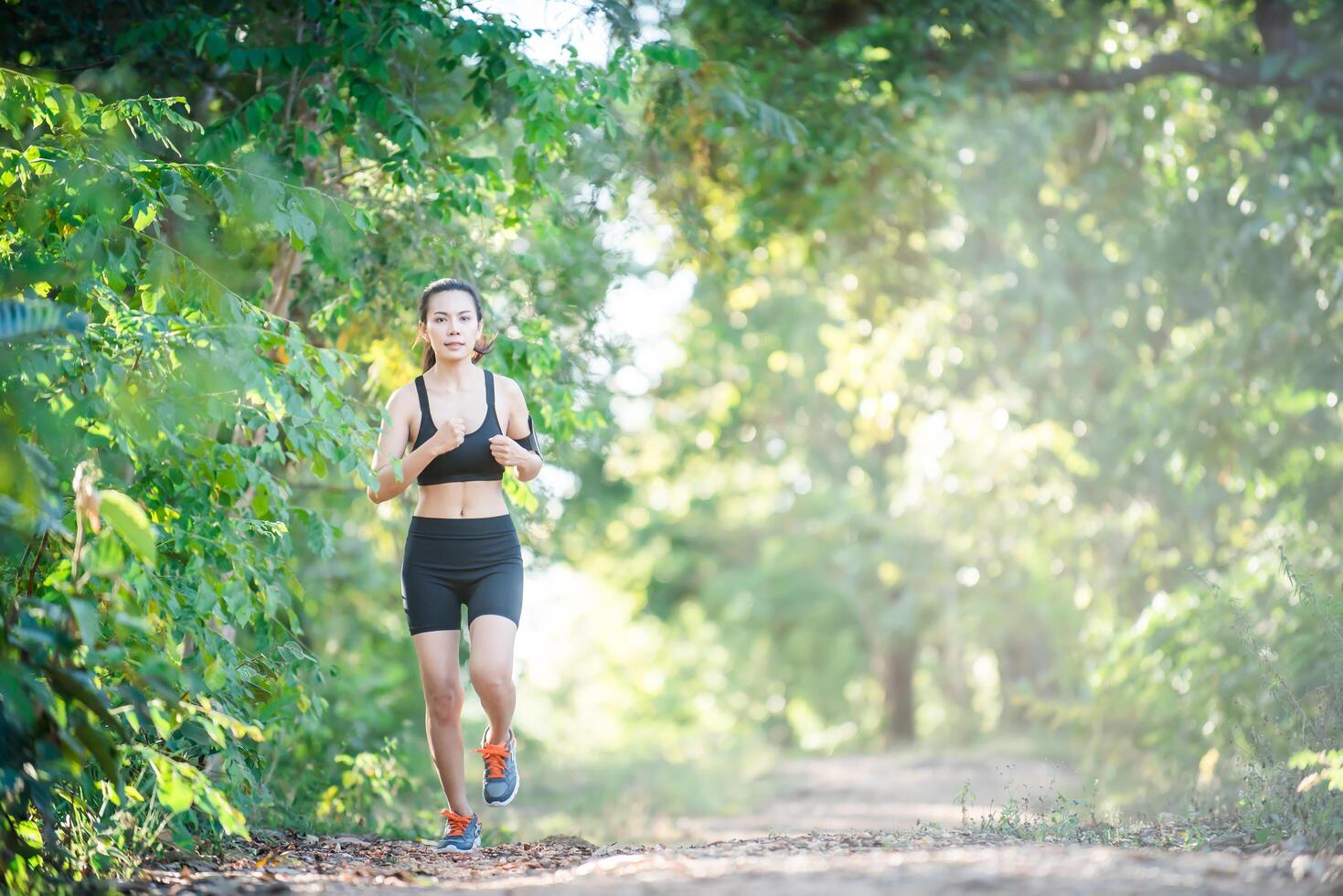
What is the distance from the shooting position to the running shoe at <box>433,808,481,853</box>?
19.2 feet

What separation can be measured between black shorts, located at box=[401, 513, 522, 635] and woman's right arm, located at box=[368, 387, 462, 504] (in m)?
0.24

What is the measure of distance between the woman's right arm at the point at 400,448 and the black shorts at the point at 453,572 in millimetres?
238

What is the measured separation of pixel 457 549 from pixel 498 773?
100cm

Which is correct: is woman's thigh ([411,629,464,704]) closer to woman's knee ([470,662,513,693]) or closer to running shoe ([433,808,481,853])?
woman's knee ([470,662,513,693])

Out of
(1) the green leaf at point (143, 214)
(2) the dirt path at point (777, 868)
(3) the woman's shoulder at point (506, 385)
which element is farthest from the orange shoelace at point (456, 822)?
(1) the green leaf at point (143, 214)

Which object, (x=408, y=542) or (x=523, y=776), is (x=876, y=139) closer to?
(x=408, y=542)

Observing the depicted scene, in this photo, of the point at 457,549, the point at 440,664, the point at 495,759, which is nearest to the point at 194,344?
the point at 457,549

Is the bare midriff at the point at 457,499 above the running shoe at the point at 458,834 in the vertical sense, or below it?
above

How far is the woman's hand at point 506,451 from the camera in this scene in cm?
562

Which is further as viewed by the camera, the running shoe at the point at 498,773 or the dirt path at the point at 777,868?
the running shoe at the point at 498,773

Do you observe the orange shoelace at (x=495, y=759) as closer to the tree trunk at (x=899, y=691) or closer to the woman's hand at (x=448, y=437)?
the woman's hand at (x=448, y=437)

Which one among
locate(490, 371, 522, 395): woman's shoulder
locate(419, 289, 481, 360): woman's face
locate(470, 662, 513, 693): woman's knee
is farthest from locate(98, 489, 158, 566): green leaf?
locate(490, 371, 522, 395): woman's shoulder

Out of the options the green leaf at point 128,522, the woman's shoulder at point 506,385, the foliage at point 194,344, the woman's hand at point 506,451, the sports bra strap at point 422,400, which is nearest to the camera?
the green leaf at point 128,522

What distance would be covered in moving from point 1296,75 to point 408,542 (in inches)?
330
